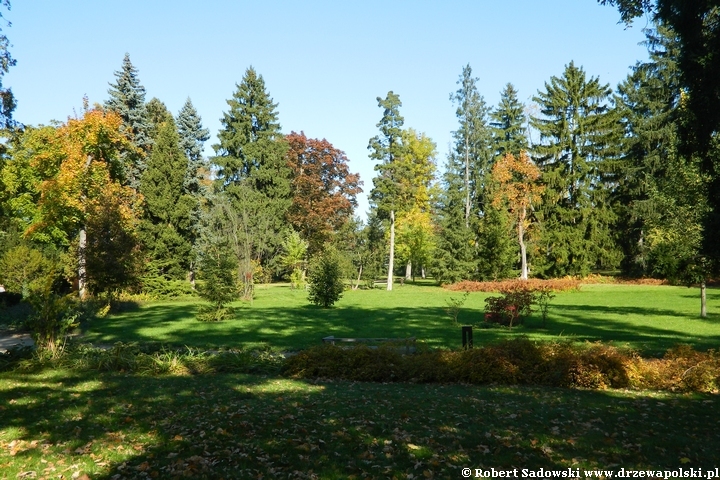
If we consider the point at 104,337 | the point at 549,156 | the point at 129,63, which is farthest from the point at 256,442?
the point at 549,156

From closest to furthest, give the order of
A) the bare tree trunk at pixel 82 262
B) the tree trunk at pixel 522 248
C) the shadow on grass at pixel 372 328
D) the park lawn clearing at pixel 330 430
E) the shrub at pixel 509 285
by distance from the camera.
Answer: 1. the park lawn clearing at pixel 330 430
2. the shadow on grass at pixel 372 328
3. the bare tree trunk at pixel 82 262
4. the shrub at pixel 509 285
5. the tree trunk at pixel 522 248

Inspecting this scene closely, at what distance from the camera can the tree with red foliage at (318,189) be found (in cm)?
5269

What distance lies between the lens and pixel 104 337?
15.2 meters

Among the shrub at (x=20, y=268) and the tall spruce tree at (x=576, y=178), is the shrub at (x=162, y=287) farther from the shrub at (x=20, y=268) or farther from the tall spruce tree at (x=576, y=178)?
the tall spruce tree at (x=576, y=178)

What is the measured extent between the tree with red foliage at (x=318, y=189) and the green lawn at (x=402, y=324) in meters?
25.9

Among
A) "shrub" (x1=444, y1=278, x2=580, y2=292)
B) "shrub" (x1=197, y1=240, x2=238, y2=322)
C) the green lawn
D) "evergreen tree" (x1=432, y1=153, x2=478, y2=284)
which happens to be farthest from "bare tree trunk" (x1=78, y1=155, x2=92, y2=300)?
"evergreen tree" (x1=432, y1=153, x2=478, y2=284)

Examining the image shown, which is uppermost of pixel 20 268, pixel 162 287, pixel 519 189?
pixel 519 189

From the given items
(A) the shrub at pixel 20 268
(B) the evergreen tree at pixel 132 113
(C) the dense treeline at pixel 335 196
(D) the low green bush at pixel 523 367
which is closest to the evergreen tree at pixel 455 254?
(C) the dense treeline at pixel 335 196

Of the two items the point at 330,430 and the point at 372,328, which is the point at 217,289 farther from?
the point at 330,430

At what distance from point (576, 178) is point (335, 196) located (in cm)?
2428

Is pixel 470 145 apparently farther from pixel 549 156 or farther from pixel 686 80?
pixel 686 80

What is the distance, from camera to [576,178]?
154 ft

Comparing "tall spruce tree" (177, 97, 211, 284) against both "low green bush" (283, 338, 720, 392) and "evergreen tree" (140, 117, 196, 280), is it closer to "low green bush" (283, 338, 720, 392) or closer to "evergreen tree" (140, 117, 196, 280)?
"evergreen tree" (140, 117, 196, 280)

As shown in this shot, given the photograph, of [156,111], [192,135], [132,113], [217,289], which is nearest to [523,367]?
[217,289]
